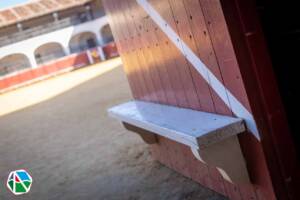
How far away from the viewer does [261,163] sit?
7.49 ft

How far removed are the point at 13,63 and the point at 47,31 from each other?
11.6 ft

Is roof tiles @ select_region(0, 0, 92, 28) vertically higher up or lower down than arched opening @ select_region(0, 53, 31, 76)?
higher up

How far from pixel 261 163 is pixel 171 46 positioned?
46.4 inches

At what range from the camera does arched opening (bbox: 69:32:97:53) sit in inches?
1238

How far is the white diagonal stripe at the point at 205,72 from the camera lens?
2.26 meters

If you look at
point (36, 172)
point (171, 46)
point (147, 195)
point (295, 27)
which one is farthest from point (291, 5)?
point (36, 172)

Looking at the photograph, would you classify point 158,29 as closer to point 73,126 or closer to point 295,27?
point 295,27

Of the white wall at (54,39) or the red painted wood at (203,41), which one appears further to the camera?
the white wall at (54,39)

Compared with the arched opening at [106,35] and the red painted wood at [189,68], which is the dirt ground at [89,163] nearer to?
the red painted wood at [189,68]

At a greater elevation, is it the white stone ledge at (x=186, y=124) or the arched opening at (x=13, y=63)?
the arched opening at (x=13, y=63)

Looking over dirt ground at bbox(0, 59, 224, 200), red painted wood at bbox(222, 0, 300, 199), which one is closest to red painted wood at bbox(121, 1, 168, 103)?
dirt ground at bbox(0, 59, 224, 200)

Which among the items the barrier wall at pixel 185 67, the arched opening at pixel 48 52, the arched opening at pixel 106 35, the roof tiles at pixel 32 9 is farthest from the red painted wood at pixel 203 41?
the roof tiles at pixel 32 9

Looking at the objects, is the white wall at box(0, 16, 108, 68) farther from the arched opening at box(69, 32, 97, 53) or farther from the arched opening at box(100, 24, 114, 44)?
the arched opening at box(69, 32, 97, 53)

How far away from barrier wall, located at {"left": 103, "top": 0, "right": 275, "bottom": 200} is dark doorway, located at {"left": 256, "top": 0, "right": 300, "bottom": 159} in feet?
1.13
